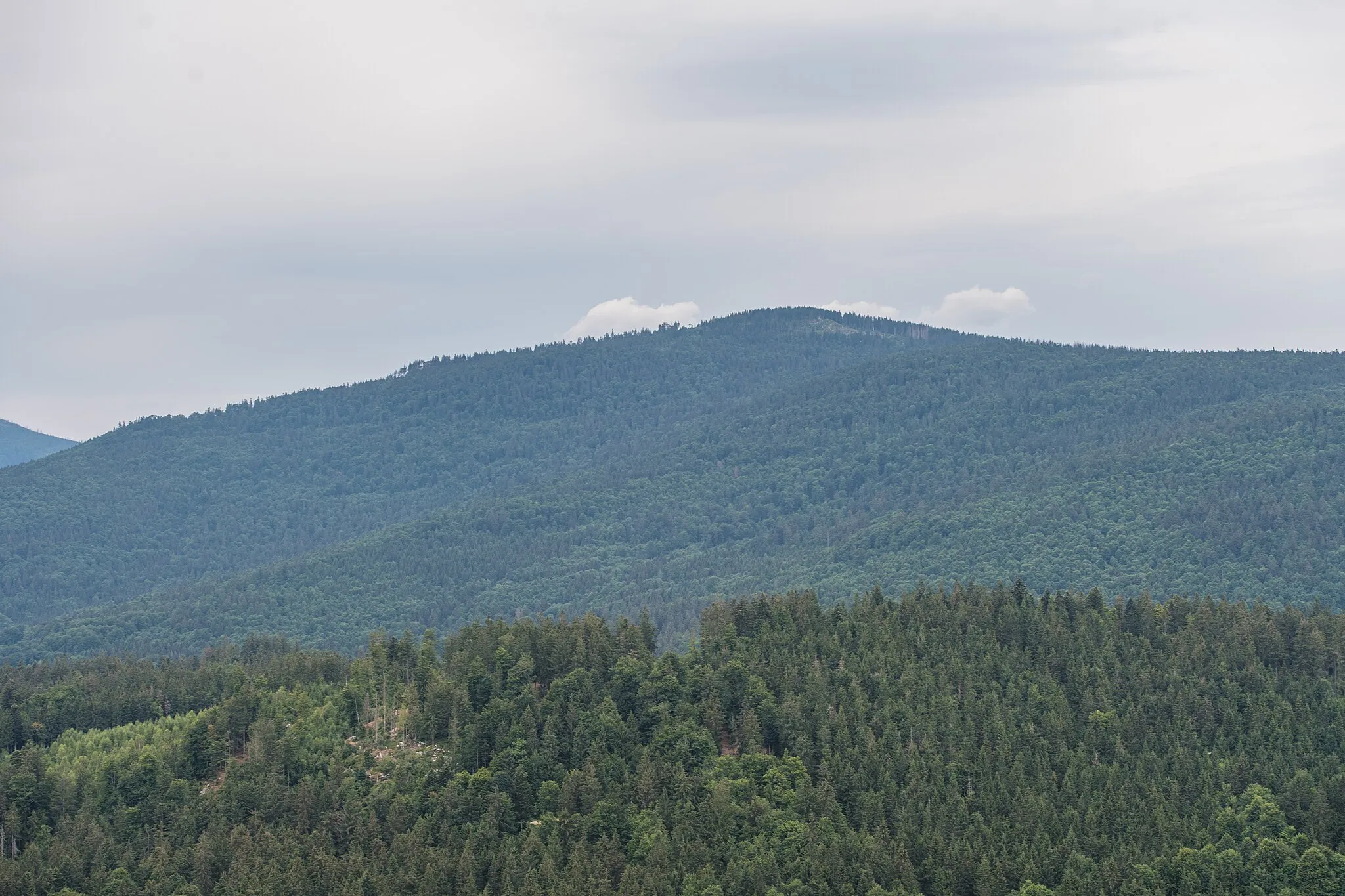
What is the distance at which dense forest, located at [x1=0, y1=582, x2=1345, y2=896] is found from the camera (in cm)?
12006

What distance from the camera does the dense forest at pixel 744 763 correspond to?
12006 cm

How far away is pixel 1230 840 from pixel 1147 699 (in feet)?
83.6

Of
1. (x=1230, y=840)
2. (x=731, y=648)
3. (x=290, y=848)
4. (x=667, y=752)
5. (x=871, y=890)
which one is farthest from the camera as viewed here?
(x=731, y=648)

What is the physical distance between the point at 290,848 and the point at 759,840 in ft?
128

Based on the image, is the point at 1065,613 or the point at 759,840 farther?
the point at 1065,613

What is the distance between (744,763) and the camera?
136625 mm

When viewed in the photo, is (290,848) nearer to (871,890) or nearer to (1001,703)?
(871,890)

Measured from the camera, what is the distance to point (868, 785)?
132 meters

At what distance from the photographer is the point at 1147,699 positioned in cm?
14425

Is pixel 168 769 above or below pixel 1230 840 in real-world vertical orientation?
above

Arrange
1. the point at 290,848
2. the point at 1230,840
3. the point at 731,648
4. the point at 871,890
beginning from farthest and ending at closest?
the point at 731,648 < the point at 290,848 < the point at 1230,840 < the point at 871,890

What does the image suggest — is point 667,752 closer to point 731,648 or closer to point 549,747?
point 549,747

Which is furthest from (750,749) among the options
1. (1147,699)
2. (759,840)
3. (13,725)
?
(13,725)

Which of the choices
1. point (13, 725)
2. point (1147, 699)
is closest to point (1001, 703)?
point (1147, 699)
